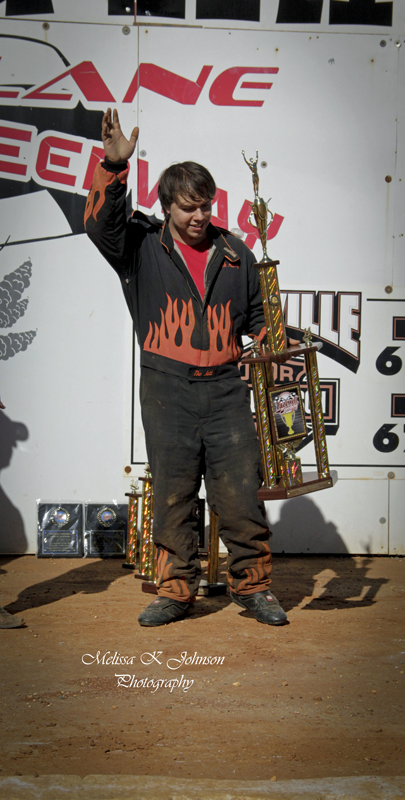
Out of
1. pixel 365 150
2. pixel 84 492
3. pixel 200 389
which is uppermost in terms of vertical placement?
pixel 365 150

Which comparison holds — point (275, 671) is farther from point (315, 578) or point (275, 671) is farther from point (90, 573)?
point (90, 573)

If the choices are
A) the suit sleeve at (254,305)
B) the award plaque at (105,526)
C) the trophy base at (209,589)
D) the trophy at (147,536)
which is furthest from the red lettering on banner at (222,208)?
the trophy base at (209,589)

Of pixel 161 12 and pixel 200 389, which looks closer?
pixel 200 389

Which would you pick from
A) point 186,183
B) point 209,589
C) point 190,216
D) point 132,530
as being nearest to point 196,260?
point 190,216

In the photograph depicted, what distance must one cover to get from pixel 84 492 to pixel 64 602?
1217mm

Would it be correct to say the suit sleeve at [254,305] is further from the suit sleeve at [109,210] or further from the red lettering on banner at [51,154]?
the red lettering on banner at [51,154]

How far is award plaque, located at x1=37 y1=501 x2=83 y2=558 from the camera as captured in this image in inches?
177

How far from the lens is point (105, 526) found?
4512 millimetres

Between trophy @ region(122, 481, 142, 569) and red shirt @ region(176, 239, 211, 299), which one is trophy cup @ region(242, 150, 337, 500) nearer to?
red shirt @ region(176, 239, 211, 299)

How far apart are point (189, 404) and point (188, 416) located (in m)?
0.05

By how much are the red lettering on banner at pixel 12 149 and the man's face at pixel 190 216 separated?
1.81 metres

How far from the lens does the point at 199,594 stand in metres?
3.68

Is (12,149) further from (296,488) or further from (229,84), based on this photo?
(296,488)

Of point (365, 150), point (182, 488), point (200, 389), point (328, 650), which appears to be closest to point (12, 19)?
point (365, 150)
